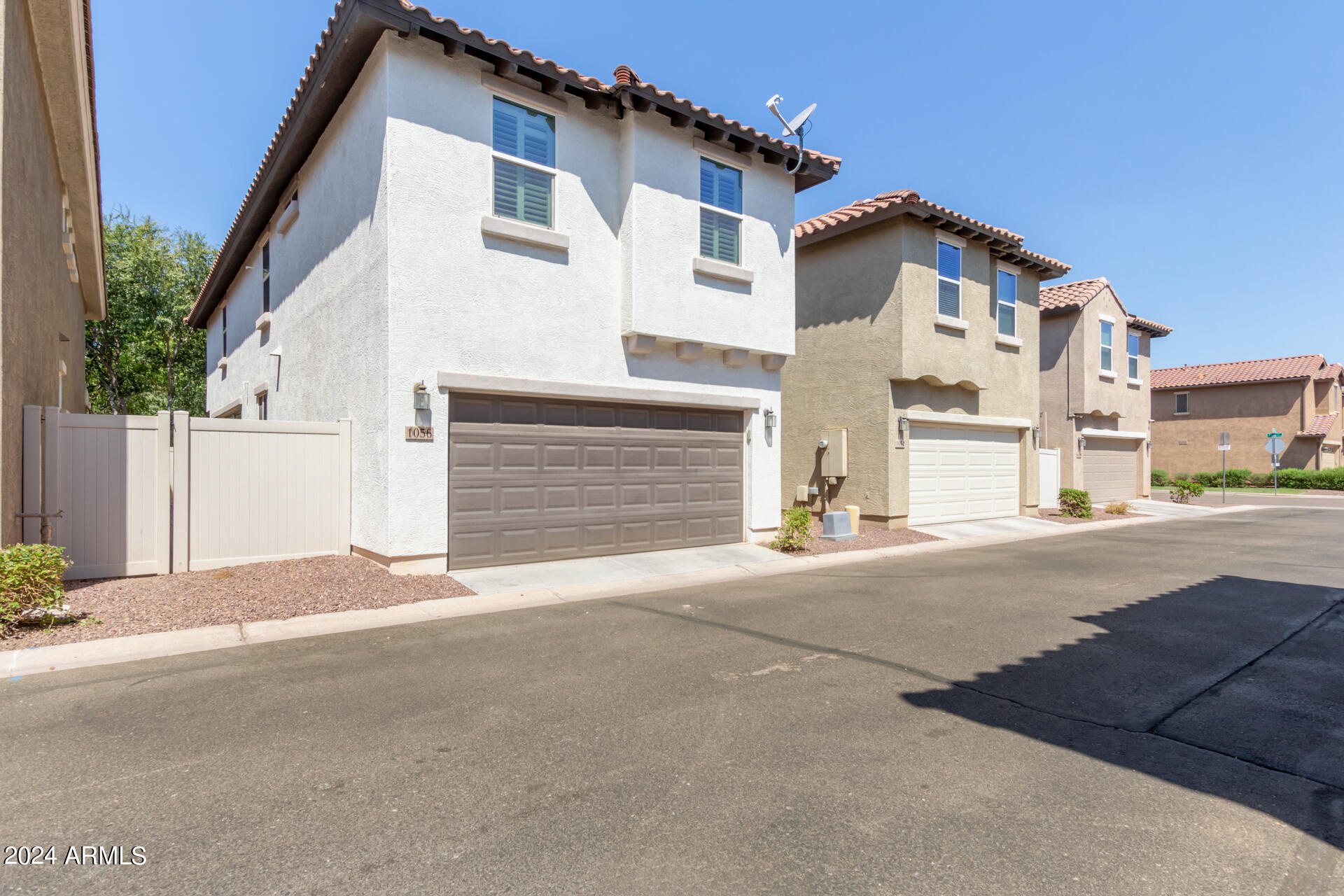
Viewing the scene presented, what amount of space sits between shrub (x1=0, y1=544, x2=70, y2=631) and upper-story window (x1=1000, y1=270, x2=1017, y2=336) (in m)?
18.9

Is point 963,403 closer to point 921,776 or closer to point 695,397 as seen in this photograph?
point 695,397

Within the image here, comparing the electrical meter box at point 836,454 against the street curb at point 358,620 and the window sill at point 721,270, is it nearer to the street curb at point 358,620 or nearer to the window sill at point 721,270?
the street curb at point 358,620

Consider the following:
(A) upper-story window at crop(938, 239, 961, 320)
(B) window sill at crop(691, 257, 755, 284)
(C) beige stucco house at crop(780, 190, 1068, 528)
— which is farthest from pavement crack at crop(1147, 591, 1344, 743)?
(A) upper-story window at crop(938, 239, 961, 320)

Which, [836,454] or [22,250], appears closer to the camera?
[22,250]

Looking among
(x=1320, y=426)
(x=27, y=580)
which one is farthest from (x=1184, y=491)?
(x=27, y=580)

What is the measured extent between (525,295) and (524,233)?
34.5 inches

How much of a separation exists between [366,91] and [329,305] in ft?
11.0

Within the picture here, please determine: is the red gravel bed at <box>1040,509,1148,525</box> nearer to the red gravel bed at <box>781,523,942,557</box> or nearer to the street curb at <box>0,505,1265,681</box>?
the red gravel bed at <box>781,523,942,557</box>

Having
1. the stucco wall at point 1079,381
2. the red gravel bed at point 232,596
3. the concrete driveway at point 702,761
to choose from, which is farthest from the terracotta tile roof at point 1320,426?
the red gravel bed at point 232,596

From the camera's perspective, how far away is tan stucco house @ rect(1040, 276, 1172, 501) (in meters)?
22.3

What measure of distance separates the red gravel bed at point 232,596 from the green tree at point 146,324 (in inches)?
943

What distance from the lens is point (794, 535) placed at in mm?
12500

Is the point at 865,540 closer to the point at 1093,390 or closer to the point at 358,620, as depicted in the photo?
the point at 358,620

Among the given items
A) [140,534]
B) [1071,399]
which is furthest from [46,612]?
[1071,399]
